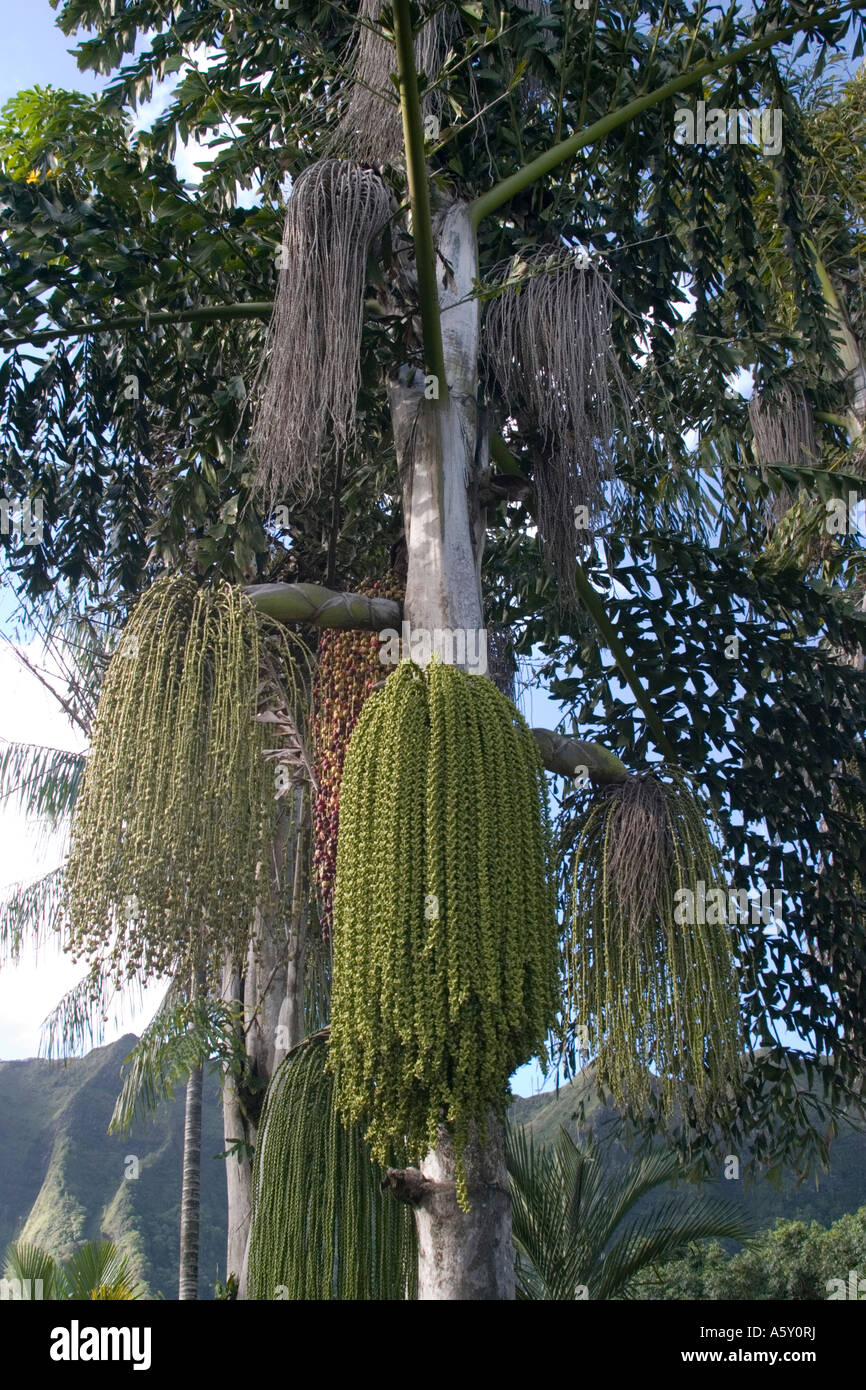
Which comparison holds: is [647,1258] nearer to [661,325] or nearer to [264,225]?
[661,325]

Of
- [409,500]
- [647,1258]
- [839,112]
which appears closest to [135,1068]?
[647,1258]

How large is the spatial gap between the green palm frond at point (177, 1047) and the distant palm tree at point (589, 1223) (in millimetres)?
2091

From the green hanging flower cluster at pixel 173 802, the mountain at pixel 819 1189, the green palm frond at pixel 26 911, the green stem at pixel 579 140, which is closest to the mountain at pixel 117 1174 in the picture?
the mountain at pixel 819 1189

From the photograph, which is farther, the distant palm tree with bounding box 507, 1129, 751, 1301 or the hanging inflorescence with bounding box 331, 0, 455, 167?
the distant palm tree with bounding box 507, 1129, 751, 1301

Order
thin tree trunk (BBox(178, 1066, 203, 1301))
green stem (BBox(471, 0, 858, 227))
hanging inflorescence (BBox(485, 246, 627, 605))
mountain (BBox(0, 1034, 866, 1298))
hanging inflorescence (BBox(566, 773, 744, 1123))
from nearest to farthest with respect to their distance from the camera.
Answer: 1. hanging inflorescence (BBox(566, 773, 744, 1123))
2. hanging inflorescence (BBox(485, 246, 627, 605))
3. green stem (BBox(471, 0, 858, 227))
4. thin tree trunk (BBox(178, 1066, 203, 1301))
5. mountain (BBox(0, 1034, 866, 1298))

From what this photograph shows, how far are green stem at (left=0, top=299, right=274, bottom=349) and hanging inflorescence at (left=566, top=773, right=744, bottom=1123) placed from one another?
2160 mm

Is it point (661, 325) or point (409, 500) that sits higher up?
point (661, 325)

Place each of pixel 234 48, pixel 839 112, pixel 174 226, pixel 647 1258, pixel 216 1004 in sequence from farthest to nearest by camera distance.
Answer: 1. pixel 839 112
2. pixel 647 1258
3. pixel 216 1004
4. pixel 234 48
5. pixel 174 226

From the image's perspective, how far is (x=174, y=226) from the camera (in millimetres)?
4547

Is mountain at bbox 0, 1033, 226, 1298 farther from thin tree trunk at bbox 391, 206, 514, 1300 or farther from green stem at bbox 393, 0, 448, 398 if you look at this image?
green stem at bbox 393, 0, 448, 398

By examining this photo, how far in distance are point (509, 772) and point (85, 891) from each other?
112 centimetres

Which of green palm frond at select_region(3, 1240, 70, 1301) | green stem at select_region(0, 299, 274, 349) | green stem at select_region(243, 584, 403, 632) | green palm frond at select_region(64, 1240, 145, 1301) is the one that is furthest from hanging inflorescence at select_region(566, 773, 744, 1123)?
green palm frond at select_region(3, 1240, 70, 1301)

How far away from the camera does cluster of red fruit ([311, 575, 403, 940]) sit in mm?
3928

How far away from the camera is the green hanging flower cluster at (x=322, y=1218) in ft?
12.1
